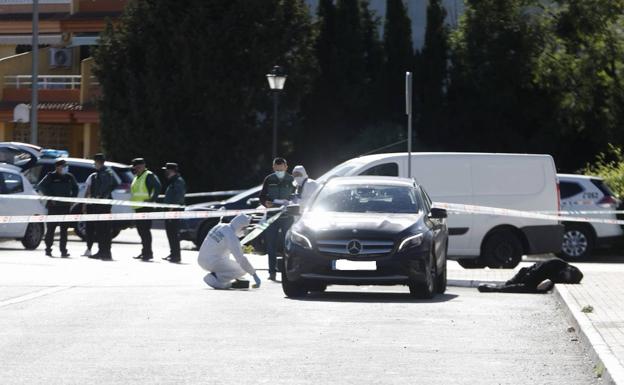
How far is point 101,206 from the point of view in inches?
1004

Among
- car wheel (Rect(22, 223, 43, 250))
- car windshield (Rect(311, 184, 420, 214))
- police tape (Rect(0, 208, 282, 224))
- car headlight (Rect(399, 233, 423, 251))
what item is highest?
car windshield (Rect(311, 184, 420, 214))

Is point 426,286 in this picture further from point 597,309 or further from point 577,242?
point 577,242

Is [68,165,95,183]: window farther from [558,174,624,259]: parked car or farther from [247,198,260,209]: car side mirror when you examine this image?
[558,174,624,259]: parked car

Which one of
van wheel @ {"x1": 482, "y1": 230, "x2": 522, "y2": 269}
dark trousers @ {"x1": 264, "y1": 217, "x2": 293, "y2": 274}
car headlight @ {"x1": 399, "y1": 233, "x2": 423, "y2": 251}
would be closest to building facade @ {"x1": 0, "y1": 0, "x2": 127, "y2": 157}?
van wheel @ {"x1": 482, "y1": 230, "x2": 522, "y2": 269}

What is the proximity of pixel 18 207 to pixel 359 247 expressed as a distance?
12763 millimetres

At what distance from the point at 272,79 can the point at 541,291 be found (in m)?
17.1

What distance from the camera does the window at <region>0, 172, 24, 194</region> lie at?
1095 inches

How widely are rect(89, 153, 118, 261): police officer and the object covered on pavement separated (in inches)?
348

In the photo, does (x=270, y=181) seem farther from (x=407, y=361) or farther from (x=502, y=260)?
(x=407, y=361)

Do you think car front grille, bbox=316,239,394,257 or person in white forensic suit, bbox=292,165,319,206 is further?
person in white forensic suit, bbox=292,165,319,206

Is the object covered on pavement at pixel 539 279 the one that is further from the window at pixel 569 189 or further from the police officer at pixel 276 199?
the window at pixel 569 189

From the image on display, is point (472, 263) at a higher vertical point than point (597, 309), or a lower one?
lower

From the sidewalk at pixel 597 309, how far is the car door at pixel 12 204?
27.9 feet

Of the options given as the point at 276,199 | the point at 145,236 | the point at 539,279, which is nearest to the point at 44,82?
the point at 145,236
